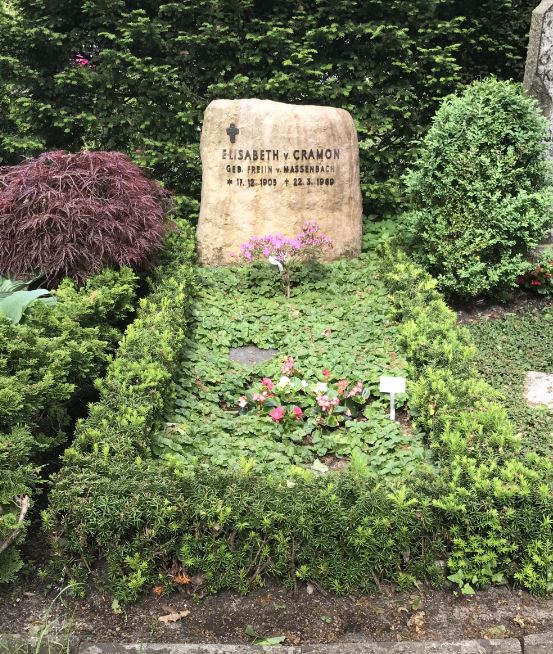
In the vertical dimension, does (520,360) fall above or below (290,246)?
below

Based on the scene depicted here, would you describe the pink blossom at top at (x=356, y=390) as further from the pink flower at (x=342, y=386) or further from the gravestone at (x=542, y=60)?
the gravestone at (x=542, y=60)

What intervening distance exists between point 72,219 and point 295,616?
3.39 meters

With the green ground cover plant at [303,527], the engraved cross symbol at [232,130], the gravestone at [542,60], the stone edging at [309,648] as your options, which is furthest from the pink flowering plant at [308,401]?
the gravestone at [542,60]

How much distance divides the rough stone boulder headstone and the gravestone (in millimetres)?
1736

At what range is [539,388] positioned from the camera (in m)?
4.87

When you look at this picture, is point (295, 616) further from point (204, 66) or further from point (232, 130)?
point (204, 66)

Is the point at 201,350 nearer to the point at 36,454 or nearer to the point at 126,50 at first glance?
the point at 36,454

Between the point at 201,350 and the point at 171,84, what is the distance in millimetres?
3559

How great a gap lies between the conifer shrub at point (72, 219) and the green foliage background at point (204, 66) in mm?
1766

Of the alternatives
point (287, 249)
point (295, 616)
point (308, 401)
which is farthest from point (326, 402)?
point (287, 249)

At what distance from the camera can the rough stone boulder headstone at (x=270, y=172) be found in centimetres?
653

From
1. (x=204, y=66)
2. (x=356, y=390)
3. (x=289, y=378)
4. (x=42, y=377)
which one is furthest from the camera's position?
(x=204, y=66)

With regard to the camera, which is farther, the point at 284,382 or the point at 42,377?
the point at 284,382

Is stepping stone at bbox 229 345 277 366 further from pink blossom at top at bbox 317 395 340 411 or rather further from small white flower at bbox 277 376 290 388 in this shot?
pink blossom at top at bbox 317 395 340 411
